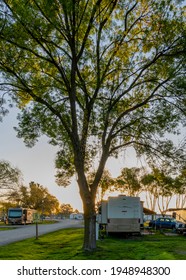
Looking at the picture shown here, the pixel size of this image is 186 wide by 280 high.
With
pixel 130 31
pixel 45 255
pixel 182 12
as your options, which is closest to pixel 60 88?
pixel 130 31

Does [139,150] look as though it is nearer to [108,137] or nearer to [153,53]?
[108,137]

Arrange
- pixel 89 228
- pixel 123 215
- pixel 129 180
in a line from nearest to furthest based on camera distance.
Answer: pixel 89 228 < pixel 123 215 < pixel 129 180

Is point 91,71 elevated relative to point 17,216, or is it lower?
elevated

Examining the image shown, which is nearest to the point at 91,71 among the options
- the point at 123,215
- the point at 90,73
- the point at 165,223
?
the point at 90,73

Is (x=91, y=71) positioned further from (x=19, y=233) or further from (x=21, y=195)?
(x=21, y=195)

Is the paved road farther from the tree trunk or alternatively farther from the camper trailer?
the tree trunk

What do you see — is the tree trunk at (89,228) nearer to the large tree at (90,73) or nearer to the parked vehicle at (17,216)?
the large tree at (90,73)

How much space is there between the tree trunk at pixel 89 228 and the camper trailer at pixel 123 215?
1083 cm

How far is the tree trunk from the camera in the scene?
17938 millimetres

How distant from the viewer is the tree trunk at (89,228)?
17.9m

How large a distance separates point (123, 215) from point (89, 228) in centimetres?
1131

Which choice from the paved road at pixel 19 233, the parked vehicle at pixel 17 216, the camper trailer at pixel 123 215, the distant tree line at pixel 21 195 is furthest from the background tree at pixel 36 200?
the camper trailer at pixel 123 215

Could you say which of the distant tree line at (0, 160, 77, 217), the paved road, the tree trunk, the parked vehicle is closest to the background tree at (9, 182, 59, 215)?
the distant tree line at (0, 160, 77, 217)

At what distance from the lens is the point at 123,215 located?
2920cm
